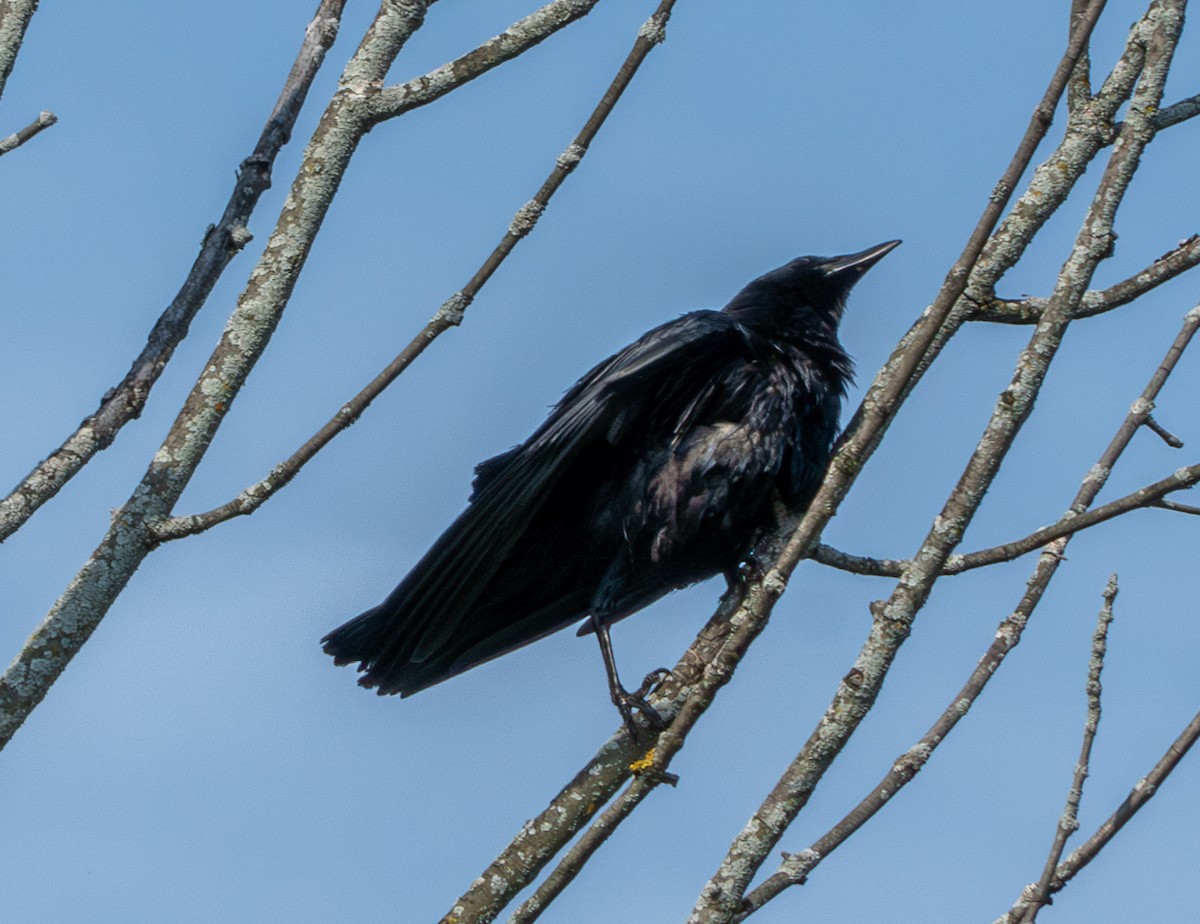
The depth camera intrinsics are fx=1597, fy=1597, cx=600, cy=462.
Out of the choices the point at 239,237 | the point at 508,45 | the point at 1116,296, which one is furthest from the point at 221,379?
the point at 1116,296

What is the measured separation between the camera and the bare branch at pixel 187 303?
136 inches

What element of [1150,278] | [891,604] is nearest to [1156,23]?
[1150,278]

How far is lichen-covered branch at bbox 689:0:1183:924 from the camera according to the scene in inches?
121

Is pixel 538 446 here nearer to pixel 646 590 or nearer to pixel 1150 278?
pixel 646 590

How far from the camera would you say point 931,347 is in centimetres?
354

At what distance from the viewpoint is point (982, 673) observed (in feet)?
11.4

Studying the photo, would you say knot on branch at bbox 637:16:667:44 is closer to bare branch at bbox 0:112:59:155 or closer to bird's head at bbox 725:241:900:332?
bare branch at bbox 0:112:59:155

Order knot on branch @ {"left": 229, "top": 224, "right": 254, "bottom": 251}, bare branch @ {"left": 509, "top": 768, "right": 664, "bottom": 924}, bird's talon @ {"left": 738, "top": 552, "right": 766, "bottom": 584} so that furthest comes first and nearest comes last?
bird's talon @ {"left": 738, "top": 552, "right": 766, "bottom": 584} < knot on branch @ {"left": 229, "top": 224, "right": 254, "bottom": 251} < bare branch @ {"left": 509, "top": 768, "right": 664, "bottom": 924}

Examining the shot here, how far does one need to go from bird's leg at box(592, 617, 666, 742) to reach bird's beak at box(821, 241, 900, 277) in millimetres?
1631

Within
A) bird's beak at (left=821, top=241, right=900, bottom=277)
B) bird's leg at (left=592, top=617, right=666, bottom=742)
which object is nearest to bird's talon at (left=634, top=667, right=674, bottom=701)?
bird's leg at (left=592, top=617, right=666, bottom=742)

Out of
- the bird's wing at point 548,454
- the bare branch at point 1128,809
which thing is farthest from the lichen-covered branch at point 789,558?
the bird's wing at point 548,454

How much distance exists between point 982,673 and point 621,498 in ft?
6.92

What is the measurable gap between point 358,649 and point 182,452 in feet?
6.19

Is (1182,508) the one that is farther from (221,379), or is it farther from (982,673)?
(221,379)
